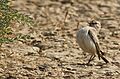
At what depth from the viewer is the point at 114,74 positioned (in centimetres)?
775

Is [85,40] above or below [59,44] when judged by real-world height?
above

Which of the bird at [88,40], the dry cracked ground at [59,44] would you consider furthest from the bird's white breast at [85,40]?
the dry cracked ground at [59,44]

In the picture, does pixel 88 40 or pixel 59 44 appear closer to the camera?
pixel 88 40

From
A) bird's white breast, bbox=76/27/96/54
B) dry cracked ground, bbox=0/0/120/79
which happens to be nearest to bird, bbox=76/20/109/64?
bird's white breast, bbox=76/27/96/54

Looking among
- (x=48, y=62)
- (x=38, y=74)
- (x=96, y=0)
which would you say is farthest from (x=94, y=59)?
(x=96, y=0)

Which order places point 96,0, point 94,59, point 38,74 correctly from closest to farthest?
point 38,74 → point 94,59 → point 96,0

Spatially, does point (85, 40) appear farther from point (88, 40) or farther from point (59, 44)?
point (59, 44)

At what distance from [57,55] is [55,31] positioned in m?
1.83

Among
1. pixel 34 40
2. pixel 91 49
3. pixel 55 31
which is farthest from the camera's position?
pixel 55 31

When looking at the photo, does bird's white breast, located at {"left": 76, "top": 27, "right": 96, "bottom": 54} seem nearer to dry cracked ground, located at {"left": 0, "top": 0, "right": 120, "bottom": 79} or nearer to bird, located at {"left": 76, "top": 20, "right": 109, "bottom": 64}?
bird, located at {"left": 76, "top": 20, "right": 109, "bottom": 64}

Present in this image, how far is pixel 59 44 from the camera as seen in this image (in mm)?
9609

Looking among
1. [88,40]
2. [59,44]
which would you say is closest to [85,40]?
[88,40]

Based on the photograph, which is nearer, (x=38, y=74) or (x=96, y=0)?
(x=38, y=74)

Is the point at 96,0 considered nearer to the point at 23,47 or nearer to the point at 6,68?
the point at 23,47
